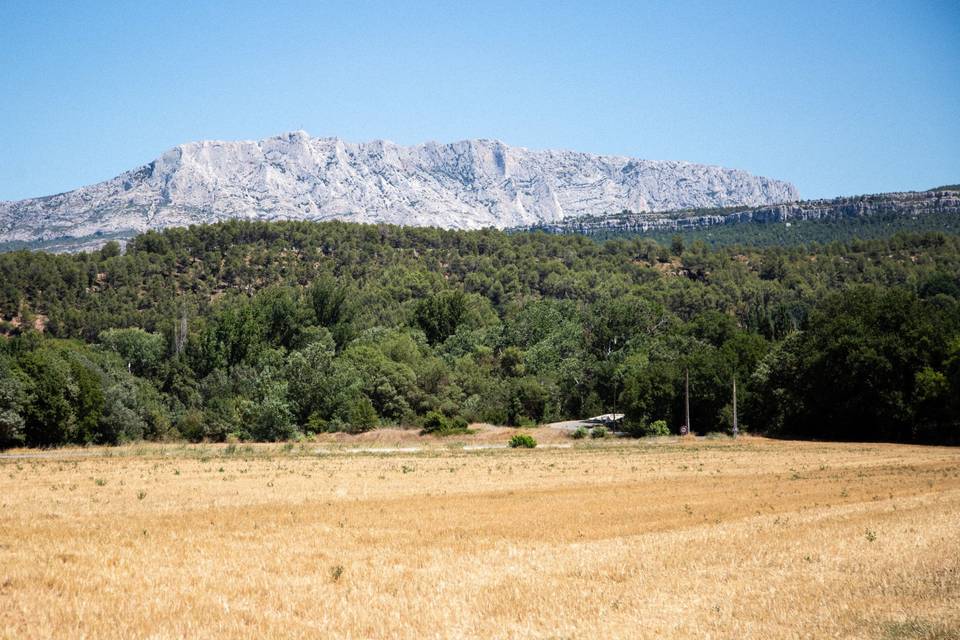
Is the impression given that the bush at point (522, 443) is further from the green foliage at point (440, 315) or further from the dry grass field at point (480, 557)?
the green foliage at point (440, 315)

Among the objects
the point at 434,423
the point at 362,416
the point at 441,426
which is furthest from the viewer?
the point at 362,416

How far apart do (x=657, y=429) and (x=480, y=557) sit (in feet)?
227

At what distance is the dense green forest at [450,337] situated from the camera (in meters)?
75.2

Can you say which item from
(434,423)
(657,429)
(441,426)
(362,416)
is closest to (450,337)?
(362,416)

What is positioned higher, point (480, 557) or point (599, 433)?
point (480, 557)

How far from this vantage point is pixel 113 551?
1955 cm

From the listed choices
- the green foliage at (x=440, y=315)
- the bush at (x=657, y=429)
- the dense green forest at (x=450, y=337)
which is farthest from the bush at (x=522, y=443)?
the green foliage at (x=440, y=315)

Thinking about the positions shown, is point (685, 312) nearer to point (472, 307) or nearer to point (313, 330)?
point (472, 307)

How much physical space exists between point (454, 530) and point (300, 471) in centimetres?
2190

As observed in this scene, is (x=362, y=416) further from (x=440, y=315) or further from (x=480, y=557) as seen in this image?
(x=480, y=557)

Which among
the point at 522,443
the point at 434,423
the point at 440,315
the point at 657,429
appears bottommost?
the point at 657,429

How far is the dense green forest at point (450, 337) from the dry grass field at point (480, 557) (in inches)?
1561

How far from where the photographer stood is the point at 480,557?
1955 cm

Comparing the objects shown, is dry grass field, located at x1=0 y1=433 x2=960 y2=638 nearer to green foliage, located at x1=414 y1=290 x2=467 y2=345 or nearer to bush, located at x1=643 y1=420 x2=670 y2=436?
bush, located at x1=643 y1=420 x2=670 y2=436
